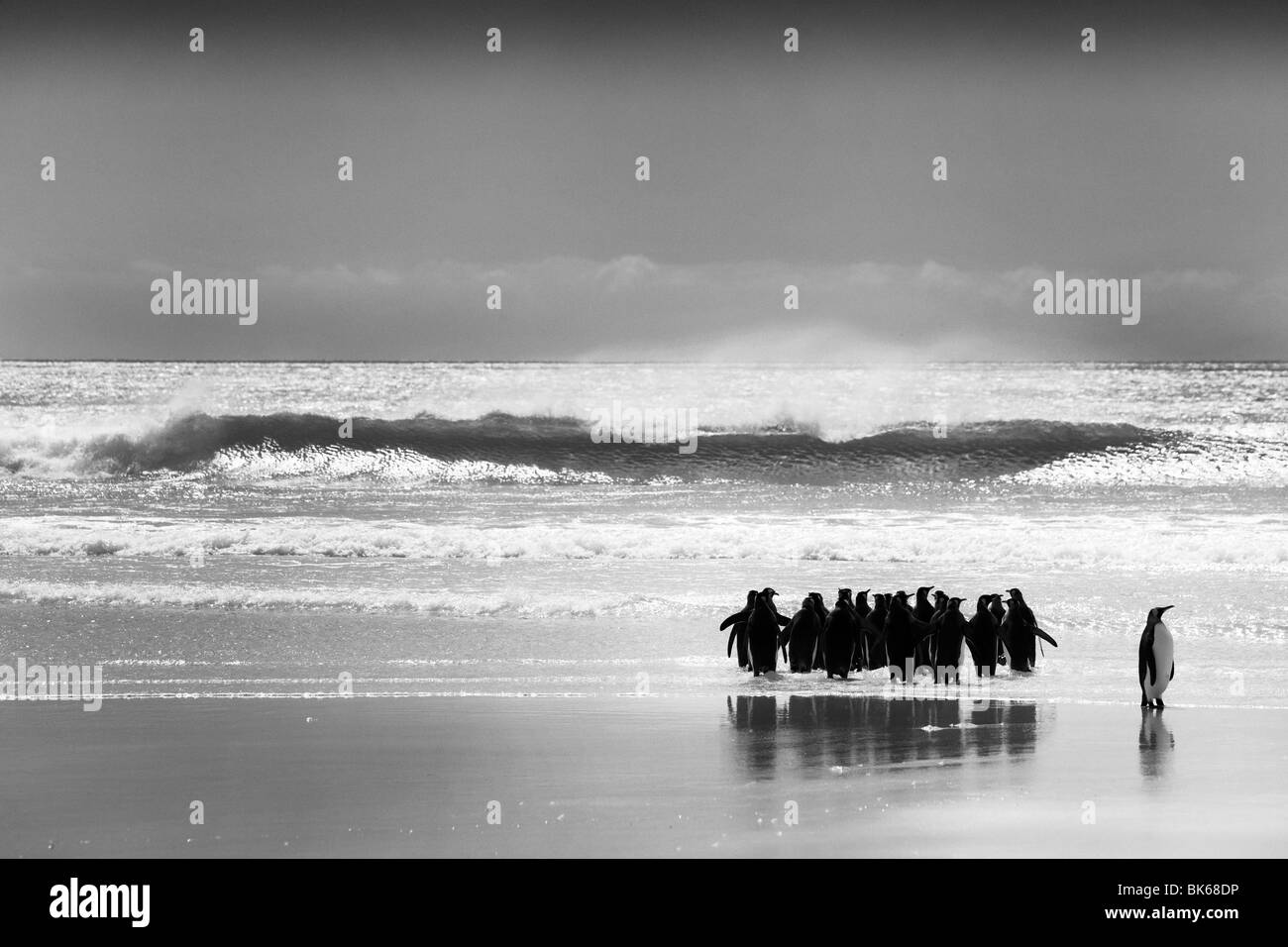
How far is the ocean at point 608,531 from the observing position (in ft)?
22.9

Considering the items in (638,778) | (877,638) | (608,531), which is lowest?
(638,778)

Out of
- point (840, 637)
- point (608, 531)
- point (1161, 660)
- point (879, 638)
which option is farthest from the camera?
point (608, 531)

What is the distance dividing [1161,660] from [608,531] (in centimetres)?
668

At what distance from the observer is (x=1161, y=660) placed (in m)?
5.93

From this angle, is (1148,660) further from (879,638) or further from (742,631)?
(742,631)

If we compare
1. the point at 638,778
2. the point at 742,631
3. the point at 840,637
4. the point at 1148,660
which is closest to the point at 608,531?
the point at 742,631

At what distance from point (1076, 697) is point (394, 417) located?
17270 millimetres

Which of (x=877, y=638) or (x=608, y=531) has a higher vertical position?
(x=608, y=531)

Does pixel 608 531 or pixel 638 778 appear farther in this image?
pixel 608 531

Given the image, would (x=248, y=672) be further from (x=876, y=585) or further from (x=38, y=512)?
(x=38, y=512)

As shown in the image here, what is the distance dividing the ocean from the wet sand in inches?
21.1

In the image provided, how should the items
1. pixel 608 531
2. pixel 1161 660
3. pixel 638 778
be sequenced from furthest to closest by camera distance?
pixel 608 531 < pixel 1161 660 < pixel 638 778
